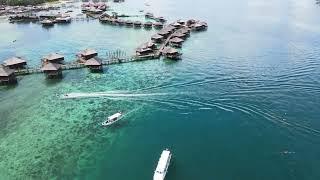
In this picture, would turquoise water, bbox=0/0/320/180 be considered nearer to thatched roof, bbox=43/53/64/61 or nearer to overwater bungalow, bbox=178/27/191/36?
thatched roof, bbox=43/53/64/61

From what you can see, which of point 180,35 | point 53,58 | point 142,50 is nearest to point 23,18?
point 53,58

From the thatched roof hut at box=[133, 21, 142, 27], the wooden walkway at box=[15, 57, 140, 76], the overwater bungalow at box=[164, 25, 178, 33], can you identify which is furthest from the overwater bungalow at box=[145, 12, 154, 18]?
the wooden walkway at box=[15, 57, 140, 76]

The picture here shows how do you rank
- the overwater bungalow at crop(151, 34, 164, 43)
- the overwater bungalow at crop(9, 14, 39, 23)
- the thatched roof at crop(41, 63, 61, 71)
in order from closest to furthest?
the thatched roof at crop(41, 63, 61, 71), the overwater bungalow at crop(151, 34, 164, 43), the overwater bungalow at crop(9, 14, 39, 23)

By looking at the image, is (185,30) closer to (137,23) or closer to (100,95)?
(137,23)

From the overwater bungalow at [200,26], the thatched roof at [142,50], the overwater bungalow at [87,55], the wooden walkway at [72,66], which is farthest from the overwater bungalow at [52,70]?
the overwater bungalow at [200,26]

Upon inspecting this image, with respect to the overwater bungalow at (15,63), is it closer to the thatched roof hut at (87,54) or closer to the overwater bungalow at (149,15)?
the thatched roof hut at (87,54)

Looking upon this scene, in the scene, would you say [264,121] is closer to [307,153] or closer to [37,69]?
[307,153]
